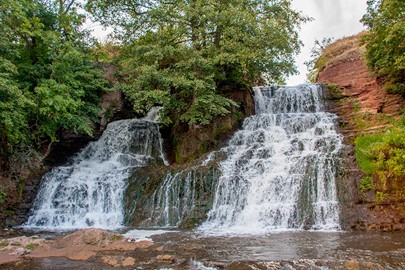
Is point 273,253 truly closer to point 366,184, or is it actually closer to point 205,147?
point 366,184

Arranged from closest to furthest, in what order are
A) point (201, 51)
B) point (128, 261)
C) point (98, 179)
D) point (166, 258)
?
point (128, 261)
point (166, 258)
point (98, 179)
point (201, 51)

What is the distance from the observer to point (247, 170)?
1236 cm

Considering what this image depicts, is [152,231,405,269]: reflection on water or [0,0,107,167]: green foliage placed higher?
[0,0,107,167]: green foliage

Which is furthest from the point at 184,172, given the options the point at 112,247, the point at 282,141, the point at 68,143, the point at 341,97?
the point at 341,97

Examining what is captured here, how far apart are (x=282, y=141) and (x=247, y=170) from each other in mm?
2360

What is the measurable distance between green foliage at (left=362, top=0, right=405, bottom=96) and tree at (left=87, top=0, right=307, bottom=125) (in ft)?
11.2

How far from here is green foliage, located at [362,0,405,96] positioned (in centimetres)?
1277

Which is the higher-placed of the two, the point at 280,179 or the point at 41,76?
the point at 41,76

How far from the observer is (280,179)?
11.5m

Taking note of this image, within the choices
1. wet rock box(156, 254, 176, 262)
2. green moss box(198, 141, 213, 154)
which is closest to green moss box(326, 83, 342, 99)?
green moss box(198, 141, 213, 154)

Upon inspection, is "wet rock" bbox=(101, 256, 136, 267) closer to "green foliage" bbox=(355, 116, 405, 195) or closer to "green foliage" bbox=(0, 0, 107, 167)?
"green foliage" bbox=(0, 0, 107, 167)

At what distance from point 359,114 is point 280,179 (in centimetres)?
635

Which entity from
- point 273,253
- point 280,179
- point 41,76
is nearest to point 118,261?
point 273,253

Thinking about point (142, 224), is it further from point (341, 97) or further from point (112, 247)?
point (341, 97)
